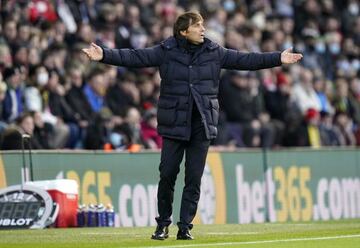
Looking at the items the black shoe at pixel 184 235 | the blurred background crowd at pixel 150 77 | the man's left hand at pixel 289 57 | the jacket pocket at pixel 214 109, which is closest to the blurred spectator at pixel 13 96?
the blurred background crowd at pixel 150 77

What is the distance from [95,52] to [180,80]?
93cm

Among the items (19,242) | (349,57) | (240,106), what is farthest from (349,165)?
(19,242)

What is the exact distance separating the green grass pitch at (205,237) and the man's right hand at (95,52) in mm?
1844

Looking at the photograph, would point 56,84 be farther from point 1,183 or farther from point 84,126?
point 1,183

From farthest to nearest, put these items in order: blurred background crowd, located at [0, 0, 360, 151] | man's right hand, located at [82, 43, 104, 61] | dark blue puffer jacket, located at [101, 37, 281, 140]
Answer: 1. blurred background crowd, located at [0, 0, 360, 151]
2. dark blue puffer jacket, located at [101, 37, 281, 140]
3. man's right hand, located at [82, 43, 104, 61]

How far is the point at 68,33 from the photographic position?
22.2 m

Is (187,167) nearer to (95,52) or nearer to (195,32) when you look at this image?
(195,32)

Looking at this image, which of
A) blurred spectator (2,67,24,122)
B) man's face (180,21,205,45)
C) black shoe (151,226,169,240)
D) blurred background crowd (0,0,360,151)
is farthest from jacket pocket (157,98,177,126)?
blurred spectator (2,67,24,122)

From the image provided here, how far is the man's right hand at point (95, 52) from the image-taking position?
1245cm

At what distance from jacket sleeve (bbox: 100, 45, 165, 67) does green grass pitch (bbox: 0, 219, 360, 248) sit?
1.80 m

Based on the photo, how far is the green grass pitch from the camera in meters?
12.0

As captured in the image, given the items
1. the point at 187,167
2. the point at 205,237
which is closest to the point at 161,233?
the point at 205,237

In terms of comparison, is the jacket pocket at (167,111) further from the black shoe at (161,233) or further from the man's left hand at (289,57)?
the man's left hand at (289,57)

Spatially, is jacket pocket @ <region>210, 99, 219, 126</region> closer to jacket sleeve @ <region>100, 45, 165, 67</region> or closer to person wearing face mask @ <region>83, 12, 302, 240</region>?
person wearing face mask @ <region>83, 12, 302, 240</region>
